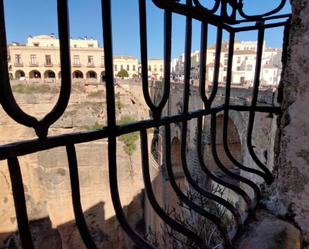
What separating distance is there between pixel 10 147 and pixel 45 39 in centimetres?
3636

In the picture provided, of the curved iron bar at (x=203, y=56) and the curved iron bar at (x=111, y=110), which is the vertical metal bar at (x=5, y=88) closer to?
the curved iron bar at (x=111, y=110)

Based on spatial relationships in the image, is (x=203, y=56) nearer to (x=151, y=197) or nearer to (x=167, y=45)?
(x=167, y=45)

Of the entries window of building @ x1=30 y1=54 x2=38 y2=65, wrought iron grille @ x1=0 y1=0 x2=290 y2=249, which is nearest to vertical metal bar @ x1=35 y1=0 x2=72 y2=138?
wrought iron grille @ x1=0 y1=0 x2=290 y2=249

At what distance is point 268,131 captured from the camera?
6.16 metres

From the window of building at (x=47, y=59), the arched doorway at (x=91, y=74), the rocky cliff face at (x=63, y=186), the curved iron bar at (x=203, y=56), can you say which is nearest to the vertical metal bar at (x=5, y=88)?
the curved iron bar at (x=203, y=56)

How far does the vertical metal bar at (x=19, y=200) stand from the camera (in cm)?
68

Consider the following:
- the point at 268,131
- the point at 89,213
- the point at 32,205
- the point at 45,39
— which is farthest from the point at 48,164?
the point at 45,39

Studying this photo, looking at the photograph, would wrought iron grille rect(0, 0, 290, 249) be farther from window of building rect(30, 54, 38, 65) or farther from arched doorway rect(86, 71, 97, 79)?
arched doorway rect(86, 71, 97, 79)

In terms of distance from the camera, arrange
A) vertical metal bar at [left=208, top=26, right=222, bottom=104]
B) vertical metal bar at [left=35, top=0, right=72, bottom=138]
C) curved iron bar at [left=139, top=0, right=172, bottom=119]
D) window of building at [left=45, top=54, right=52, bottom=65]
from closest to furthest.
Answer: vertical metal bar at [left=35, top=0, right=72, bottom=138] → curved iron bar at [left=139, top=0, right=172, bottom=119] → vertical metal bar at [left=208, top=26, right=222, bottom=104] → window of building at [left=45, top=54, right=52, bottom=65]

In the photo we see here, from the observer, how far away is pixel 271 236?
1.18 meters

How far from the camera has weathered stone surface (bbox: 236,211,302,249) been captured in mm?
1150

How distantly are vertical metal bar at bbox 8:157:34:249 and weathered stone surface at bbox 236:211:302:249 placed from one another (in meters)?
0.90

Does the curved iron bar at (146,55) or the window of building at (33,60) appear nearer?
the curved iron bar at (146,55)

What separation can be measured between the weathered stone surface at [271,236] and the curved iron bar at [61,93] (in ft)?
3.26
